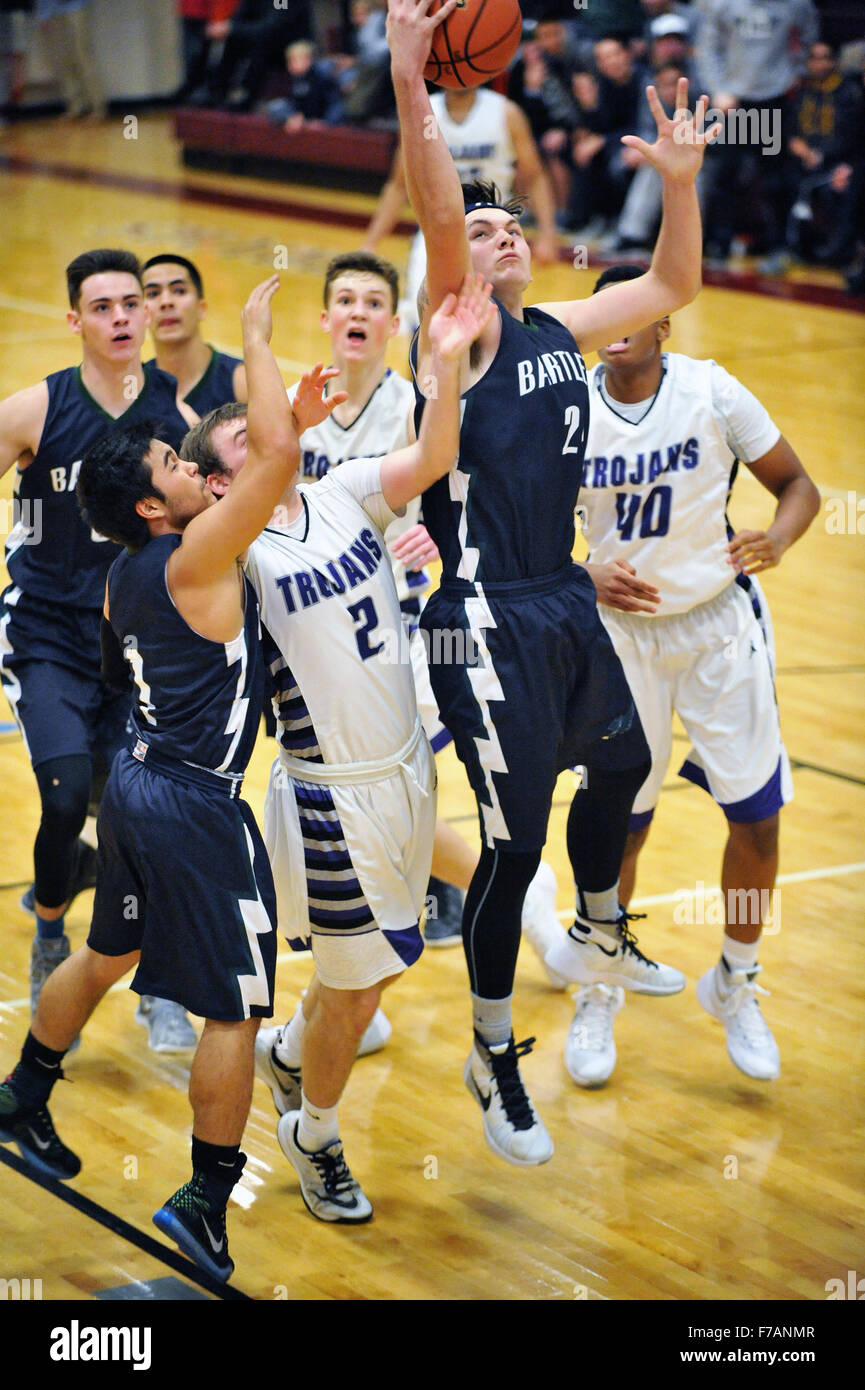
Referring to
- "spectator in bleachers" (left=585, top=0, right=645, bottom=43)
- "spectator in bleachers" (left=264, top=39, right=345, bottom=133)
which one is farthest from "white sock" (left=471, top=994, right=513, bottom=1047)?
"spectator in bleachers" (left=264, top=39, right=345, bottom=133)

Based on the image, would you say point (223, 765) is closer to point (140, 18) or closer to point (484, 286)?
point (484, 286)

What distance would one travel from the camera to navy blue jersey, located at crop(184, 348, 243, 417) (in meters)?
5.99

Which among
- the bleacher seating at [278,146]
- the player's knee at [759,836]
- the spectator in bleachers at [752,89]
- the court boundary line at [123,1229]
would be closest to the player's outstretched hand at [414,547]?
the player's knee at [759,836]

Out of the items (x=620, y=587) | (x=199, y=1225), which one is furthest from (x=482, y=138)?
(x=199, y=1225)

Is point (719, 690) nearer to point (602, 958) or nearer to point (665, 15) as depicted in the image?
point (602, 958)

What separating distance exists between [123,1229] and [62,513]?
2.12 meters

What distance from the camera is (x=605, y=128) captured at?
16.8 metres

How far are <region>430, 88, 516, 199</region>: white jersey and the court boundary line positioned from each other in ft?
24.1

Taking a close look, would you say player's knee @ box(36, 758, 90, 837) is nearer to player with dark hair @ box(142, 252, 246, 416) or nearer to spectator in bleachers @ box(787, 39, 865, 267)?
player with dark hair @ box(142, 252, 246, 416)

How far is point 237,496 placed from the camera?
382 centimetres

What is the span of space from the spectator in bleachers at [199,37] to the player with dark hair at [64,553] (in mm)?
18471

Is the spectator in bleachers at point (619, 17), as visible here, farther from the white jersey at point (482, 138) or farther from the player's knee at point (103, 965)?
the player's knee at point (103, 965)

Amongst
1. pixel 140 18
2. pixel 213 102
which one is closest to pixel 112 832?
pixel 213 102

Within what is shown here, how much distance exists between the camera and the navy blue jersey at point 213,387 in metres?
5.99
